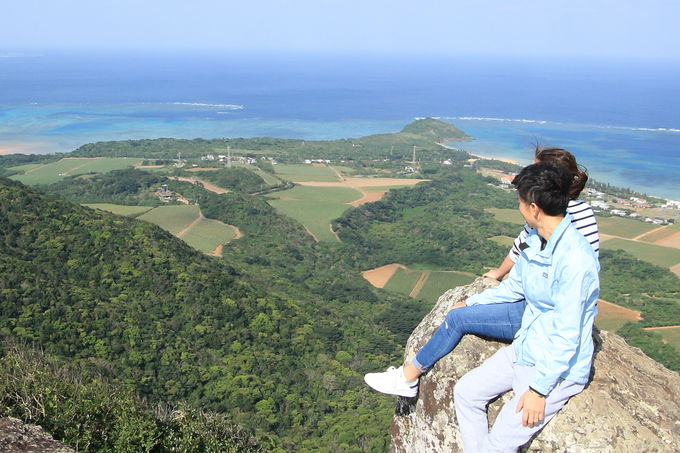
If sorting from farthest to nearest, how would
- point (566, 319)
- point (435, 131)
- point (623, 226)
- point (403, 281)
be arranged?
point (435, 131) → point (623, 226) → point (403, 281) → point (566, 319)

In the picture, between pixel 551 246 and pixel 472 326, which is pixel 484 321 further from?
pixel 551 246

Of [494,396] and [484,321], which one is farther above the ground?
[484,321]

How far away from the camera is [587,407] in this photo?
4.34 meters

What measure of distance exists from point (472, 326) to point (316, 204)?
47.3 m

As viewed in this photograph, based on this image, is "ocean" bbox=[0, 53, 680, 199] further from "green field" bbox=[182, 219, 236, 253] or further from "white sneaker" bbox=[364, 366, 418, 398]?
"white sneaker" bbox=[364, 366, 418, 398]

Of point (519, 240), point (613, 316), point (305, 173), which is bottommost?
point (613, 316)

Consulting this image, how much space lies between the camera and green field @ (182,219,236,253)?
3766 cm

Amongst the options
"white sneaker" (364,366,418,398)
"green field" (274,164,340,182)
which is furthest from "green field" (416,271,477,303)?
"white sneaker" (364,366,418,398)

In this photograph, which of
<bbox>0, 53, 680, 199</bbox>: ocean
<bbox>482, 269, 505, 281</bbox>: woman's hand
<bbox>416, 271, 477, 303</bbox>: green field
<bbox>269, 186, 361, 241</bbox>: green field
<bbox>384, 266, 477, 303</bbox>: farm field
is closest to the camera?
<bbox>482, 269, 505, 281</bbox>: woman's hand

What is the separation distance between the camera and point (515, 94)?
549 ft

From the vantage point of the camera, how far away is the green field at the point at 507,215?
2052 inches

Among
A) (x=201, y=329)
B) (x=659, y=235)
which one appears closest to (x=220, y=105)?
(x=659, y=235)

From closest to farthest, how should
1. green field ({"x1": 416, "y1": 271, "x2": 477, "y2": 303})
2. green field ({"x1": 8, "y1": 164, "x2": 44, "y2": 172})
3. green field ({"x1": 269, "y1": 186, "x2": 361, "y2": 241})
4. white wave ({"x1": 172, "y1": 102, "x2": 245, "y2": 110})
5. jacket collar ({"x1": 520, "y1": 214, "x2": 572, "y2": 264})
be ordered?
jacket collar ({"x1": 520, "y1": 214, "x2": 572, "y2": 264})
green field ({"x1": 416, "y1": 271, "x2": 477, "y2": 303})
green field ({"x1": 269, "y1": 186, "x2": 361, "y2": 241})
green field ({"x1": 8, "y1": 164, "x2": 44, "y2": 172})
white wave ({"x1": 172, "y1": 102, "x2": 245, "y2": 110})

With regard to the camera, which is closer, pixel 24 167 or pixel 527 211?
pixel 527 211
